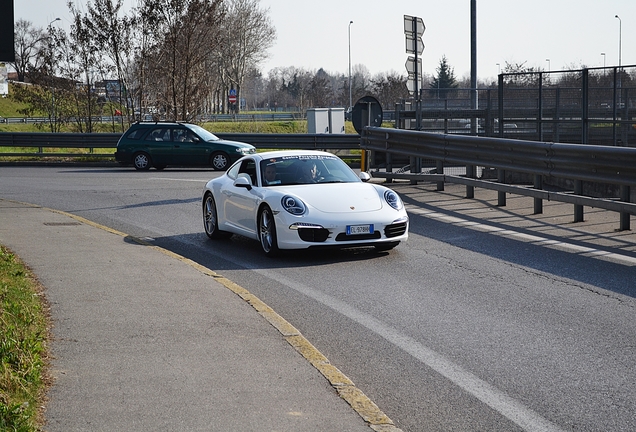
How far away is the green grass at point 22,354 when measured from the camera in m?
4.59

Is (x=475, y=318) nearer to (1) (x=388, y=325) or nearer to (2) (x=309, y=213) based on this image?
(1) (x=388, y=325)

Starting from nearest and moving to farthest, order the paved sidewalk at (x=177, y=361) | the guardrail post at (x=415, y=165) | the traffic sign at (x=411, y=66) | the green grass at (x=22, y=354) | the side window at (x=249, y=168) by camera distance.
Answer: the green grass at (x=22, y=354)
the paved sidewalk at (x=177, y=361)
the side window at (x=249, y=168)
the guardrail post at (x=415, y=165)
the traffic sign at (x=411, y=66)

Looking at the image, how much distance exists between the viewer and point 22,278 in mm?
8797

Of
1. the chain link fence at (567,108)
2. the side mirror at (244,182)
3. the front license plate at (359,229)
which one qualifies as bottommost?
the front license plate at (359,229)

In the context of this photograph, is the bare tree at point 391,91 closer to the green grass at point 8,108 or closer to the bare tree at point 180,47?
the green grass at point 8,108

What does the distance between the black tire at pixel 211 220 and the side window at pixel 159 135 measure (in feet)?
52.2

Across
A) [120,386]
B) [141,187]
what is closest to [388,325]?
[120,386]

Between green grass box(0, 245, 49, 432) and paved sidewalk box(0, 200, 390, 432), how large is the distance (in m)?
Answer: 0.10

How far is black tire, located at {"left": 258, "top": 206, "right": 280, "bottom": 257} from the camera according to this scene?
1108 centimetres

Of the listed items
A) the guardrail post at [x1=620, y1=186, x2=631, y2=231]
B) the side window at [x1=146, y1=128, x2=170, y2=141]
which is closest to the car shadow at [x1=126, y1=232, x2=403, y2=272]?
the guardrail post at [x1=620, y1=186, x2=631, y2=231]

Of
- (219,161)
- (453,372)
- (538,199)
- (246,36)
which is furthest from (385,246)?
(246,36)

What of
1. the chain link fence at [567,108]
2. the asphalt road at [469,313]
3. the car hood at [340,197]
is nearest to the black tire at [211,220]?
the asphalt road at [469,313]

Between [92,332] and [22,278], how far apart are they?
7.58 feet

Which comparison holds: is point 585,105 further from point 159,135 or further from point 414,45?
point 159,135
